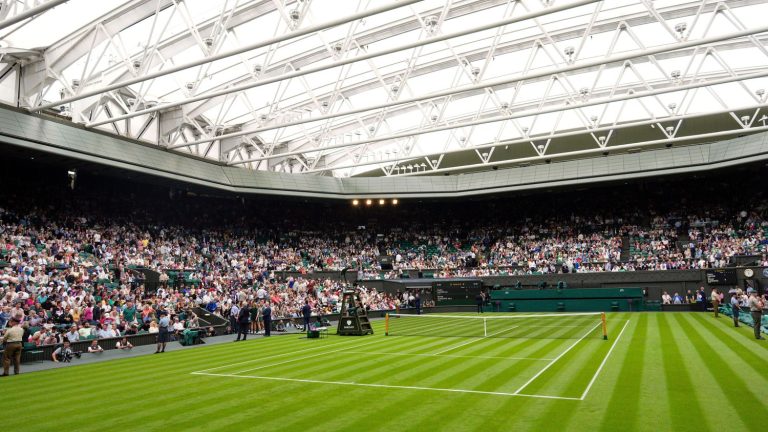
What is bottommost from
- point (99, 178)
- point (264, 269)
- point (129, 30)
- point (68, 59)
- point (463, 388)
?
point (463, 388)

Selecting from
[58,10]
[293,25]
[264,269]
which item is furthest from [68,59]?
[264,269]

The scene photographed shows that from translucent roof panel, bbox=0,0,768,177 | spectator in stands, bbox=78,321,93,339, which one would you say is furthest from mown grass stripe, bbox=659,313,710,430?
spectator in stands, bbox=78,321,93,339

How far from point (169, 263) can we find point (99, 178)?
8.87 m

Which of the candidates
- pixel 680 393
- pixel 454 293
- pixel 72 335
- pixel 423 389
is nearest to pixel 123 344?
pixel 72 335

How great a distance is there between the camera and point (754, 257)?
33.6 metres

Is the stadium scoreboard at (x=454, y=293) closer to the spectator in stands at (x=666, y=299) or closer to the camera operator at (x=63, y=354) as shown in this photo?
the spectator in stands at (x=666, y=299)

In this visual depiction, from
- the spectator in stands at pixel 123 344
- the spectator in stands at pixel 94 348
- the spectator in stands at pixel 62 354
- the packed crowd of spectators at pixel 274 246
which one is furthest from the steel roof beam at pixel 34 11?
the spectator in stands at pixel 123 344

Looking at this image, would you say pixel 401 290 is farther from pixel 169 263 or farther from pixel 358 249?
pixel 169 263

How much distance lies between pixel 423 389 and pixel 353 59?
1201 cm

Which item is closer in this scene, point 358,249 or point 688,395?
point 688,395

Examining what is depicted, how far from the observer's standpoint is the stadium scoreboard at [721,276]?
34312 millimetres

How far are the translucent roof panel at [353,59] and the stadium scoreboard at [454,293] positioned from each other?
11971mm

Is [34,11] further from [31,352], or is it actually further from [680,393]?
[680,393]

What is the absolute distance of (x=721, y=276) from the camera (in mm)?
34750
